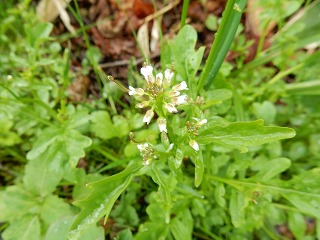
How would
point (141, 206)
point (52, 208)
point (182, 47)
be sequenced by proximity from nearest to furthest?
1. point (182, 47)
2. point (52, 208)
3. point (141, 206)

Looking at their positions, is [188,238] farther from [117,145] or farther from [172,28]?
[172,28]

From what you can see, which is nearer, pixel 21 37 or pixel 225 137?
pixel 225 137

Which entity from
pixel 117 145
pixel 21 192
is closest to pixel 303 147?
pixel 117 145

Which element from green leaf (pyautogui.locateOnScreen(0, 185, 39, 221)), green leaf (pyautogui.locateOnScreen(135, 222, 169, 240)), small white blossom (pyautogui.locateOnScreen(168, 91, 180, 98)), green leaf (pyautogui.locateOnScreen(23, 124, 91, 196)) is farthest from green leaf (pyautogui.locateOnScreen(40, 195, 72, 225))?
small white blossom (pyautogui.locateOnScreen(168, 91, 180, 98))

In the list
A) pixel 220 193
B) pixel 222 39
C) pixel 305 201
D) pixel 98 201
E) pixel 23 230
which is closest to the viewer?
pixel 98 201

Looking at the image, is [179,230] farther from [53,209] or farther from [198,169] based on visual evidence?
[53,209]

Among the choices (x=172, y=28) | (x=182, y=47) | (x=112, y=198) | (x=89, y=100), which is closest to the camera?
(x=112, y=198)

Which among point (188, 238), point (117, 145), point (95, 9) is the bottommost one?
point (188, 238)

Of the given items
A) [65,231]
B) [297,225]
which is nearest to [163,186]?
[65,231]
